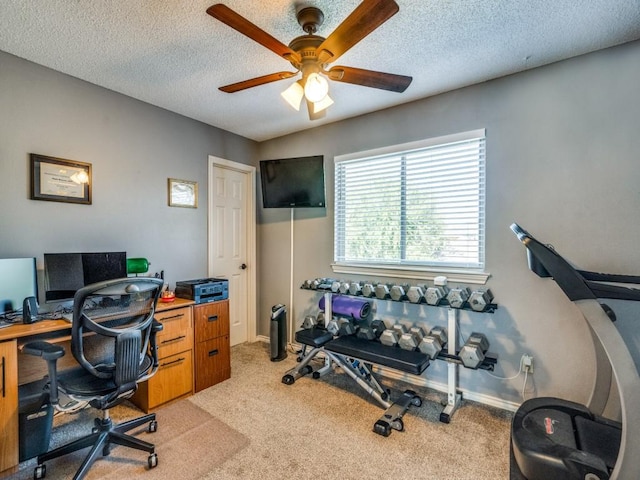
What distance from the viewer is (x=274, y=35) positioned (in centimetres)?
199

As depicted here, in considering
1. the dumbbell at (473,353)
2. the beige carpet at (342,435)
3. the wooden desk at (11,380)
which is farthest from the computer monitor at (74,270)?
the dumbbell at (473,353)

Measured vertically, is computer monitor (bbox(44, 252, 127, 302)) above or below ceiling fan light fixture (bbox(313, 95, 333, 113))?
below

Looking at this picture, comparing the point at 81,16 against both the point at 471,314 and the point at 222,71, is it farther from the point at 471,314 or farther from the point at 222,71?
the point at 471,314

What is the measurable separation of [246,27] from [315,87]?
0.43 metres

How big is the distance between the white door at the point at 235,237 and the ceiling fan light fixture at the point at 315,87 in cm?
216

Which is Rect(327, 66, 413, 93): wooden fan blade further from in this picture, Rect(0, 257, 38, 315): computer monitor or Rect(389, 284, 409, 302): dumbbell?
Rect(0, 257, 38, 315): computer monitor

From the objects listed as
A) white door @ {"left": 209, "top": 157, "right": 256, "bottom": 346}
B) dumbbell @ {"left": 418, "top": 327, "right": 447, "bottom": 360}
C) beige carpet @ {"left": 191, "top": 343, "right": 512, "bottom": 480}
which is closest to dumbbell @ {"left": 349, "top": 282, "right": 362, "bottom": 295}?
dumbbell @ {"left": 418, "top": 327, "right": 447, "bottom": 360}

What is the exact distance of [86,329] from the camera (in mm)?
1672

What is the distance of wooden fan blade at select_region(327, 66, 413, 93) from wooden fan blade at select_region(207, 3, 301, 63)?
0.23m

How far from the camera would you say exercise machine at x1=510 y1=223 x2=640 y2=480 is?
137cm

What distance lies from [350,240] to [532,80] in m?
2.03

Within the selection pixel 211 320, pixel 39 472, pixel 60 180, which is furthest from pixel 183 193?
pixel 39 472

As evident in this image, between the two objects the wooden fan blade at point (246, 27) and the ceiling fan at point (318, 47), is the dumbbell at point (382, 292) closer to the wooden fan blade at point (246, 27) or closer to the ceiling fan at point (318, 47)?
the ceiling fan at point (318, 47)

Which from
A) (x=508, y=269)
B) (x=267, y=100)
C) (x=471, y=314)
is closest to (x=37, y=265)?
(x=267, y=100)
